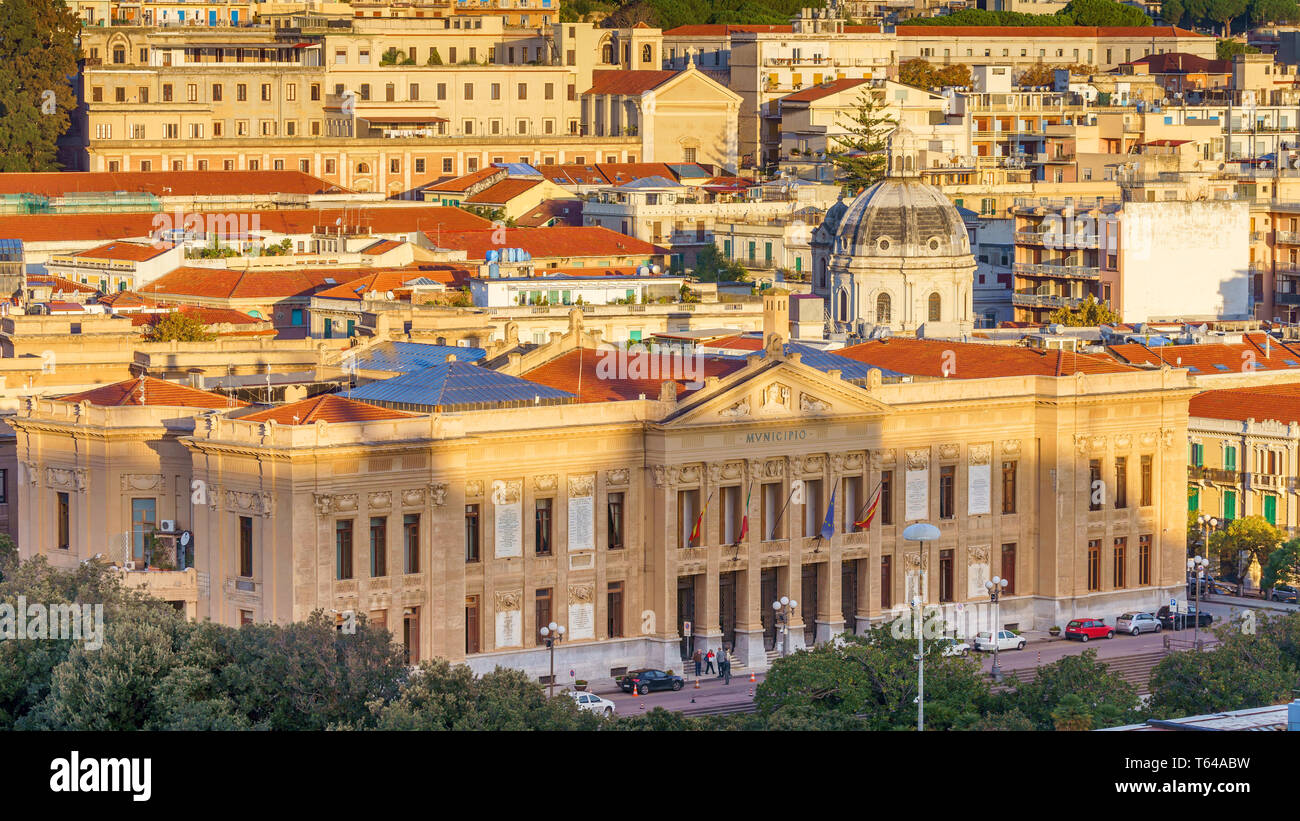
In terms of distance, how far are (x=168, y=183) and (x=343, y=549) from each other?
101 meters

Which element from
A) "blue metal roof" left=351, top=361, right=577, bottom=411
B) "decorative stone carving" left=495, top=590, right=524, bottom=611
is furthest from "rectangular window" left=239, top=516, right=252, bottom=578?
"decorative stone carving" left=495, top=590, right=524, bottom=611

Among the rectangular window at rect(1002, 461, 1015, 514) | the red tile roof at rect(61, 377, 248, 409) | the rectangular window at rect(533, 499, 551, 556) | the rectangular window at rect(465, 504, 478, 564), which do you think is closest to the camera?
the rectangular window at rect(465, 504, 478, 564)

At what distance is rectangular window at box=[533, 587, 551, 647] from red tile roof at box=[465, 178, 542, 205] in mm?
90820

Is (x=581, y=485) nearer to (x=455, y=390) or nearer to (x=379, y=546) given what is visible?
(x=455, y=390)

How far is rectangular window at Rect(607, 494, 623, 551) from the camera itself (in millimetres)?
98188

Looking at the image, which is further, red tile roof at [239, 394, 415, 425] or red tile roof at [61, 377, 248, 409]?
red tile roof at [61, 377, 248, 409]

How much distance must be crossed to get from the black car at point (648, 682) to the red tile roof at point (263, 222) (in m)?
74.9

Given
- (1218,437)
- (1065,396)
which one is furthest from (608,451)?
(1218,437)

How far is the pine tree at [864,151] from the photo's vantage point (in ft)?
612

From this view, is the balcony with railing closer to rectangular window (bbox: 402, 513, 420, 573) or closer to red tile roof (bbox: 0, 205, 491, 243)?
red tile roof (bbox: 0, 205, 491, 243)

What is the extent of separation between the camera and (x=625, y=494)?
98188 mm

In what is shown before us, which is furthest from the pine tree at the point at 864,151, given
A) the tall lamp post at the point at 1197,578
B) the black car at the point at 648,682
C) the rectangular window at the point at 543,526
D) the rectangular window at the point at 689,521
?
the black car at the point at 648,682
